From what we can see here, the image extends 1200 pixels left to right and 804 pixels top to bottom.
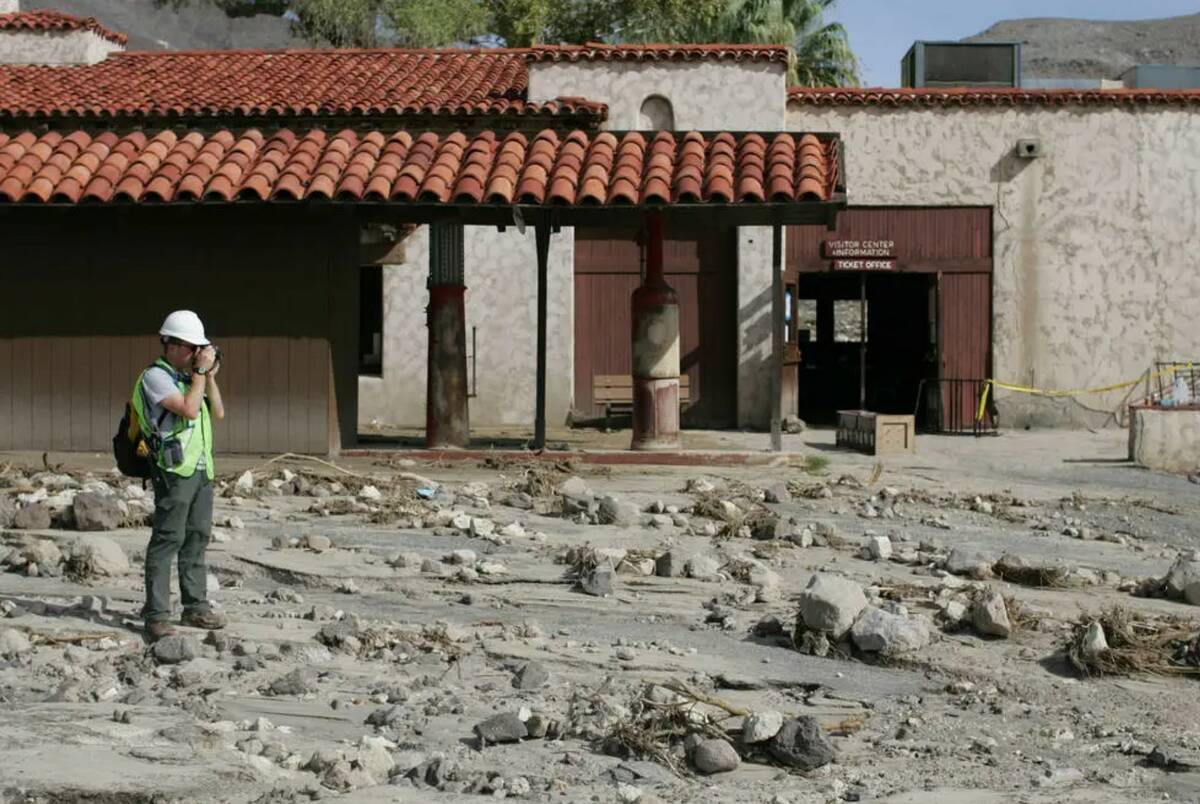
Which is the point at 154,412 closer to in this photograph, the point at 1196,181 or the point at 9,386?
the point at 9,386

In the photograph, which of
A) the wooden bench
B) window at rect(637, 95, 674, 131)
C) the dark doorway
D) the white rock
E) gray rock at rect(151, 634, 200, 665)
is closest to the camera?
gray rock at rect(151, 634, 200, 665)

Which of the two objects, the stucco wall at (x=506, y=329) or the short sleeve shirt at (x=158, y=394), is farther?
the stucco wall at (x=506, y=329)

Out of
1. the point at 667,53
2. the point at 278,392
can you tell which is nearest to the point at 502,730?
the point at 278,392

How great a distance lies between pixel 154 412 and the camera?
8734 mm

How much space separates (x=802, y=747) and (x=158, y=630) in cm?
348

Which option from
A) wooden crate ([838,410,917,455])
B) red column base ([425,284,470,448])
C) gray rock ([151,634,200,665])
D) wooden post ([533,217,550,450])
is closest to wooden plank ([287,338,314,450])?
red column base ([425,284,470,448])

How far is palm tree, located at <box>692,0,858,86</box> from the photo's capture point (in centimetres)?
3762

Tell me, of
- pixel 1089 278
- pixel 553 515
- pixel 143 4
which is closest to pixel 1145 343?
pixel 1089 278

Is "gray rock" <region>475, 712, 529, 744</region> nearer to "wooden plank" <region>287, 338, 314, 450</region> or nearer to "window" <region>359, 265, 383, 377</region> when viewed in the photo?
"wooden plank" <region>287, 338, 314, 450</region>

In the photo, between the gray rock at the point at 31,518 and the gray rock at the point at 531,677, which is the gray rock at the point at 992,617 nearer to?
the gray rock at the point at 531,677

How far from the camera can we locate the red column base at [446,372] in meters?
19.0

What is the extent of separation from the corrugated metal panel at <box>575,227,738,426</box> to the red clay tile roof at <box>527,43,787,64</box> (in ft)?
8.52

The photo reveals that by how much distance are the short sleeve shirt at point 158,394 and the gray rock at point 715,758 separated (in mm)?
3390

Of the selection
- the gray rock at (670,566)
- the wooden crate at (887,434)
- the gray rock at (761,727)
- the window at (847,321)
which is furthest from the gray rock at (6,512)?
the window at (847,321)
